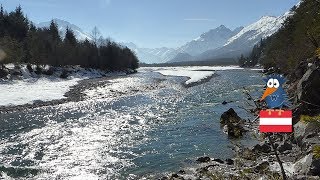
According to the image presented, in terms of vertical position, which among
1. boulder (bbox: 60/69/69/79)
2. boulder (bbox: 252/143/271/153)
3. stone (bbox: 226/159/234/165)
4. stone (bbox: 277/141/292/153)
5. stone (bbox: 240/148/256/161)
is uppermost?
stone (bbox: 240/148/256/161)

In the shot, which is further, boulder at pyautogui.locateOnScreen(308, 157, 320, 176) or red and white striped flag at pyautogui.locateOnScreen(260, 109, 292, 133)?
boulder at pyautogui.locateOnScreen(308, 157, 320, 176)

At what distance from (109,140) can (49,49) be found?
88.7 metres

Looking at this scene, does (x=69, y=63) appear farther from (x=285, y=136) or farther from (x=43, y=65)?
(x=285, y=136)

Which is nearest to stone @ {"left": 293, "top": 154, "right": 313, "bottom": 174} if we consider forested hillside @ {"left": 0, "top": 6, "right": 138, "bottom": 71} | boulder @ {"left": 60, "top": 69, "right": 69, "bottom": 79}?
forested hillside @ {"left": 0, "top": 6, "right": 138, "bottom": 71}

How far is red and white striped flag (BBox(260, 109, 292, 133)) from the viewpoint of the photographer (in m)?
4.09

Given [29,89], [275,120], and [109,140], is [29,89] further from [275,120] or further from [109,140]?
[275,120]

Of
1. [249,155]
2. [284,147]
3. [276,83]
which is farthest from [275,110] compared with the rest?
[284,147]

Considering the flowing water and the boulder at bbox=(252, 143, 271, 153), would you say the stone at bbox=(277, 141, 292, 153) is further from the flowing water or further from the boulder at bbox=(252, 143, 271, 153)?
the flowing water

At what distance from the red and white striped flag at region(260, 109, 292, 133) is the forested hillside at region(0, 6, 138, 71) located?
85.8 metres

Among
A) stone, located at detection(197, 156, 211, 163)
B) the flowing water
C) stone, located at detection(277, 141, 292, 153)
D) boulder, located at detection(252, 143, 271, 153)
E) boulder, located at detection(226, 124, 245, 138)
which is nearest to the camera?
boulder, located at detection(226, 124, 245, 138)

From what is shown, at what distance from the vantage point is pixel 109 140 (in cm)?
3212

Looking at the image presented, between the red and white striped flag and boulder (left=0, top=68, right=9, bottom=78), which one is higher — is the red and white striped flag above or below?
above

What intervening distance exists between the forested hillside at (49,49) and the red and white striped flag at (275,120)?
85841 millimetres

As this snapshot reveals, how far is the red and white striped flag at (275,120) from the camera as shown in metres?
4.09
